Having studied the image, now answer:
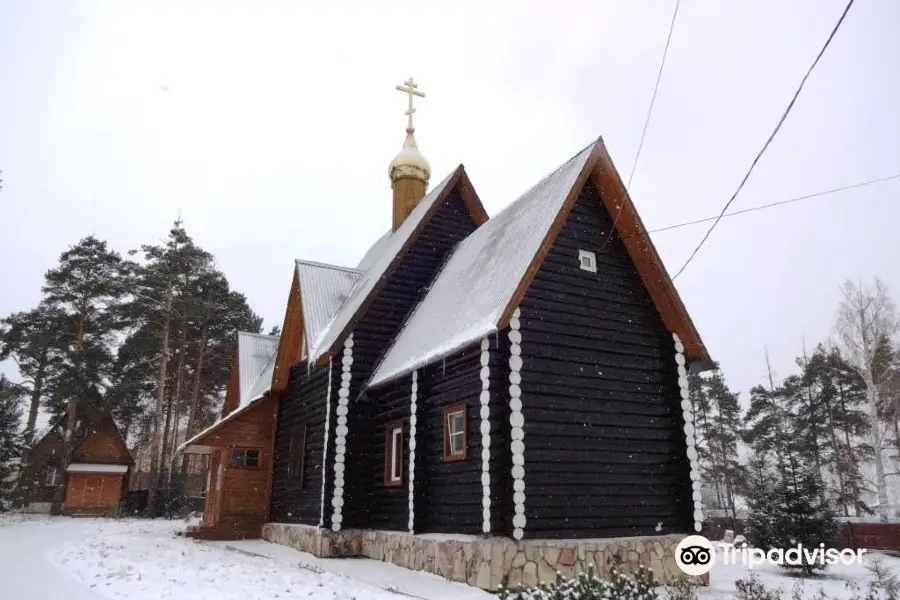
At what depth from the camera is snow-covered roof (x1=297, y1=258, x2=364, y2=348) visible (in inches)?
640

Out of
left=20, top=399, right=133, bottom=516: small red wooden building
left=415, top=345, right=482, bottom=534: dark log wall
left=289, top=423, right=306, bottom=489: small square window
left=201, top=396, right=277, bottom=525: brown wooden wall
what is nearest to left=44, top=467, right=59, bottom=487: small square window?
left=20, top=399, right=133, bottom=516: small red wooden building

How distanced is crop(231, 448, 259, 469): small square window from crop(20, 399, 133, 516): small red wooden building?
685 inches

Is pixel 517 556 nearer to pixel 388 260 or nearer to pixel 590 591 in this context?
pixel 590 591

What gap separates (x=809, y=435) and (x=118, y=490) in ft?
112

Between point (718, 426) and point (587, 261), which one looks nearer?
point (587, 261)

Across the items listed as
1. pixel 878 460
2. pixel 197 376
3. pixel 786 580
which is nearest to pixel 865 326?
pixel 878 460

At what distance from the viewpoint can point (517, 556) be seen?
9.55 meters

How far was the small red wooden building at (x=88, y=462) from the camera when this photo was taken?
32531 mm

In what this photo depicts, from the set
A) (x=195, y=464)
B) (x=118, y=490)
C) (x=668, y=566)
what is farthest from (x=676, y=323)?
(x=195, y=464)

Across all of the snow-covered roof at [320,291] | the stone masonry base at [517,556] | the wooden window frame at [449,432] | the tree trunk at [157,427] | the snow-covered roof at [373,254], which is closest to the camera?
the stone masonry base at [517,556]

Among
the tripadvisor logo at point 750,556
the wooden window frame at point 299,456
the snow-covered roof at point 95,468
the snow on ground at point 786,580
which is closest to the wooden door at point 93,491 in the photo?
the snow-covered roof at point 95,468

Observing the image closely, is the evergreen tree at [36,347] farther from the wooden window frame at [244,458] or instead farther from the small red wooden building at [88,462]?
the wooden window frame at [244,458]

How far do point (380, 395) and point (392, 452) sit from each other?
4.63 ft

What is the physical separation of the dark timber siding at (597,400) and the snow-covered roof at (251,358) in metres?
12.7
